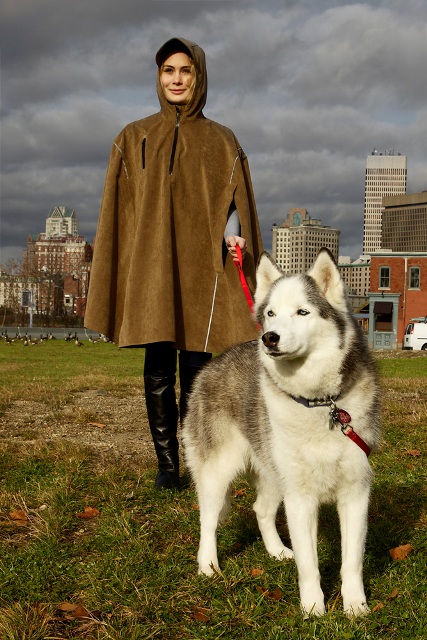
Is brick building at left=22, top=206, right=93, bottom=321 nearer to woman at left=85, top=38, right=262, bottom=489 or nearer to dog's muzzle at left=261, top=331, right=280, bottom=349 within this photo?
woman at left=85, top=38, right=262, bottom=489

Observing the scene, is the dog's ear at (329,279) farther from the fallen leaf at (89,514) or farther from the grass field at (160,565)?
the fallen leaf at (89,514)

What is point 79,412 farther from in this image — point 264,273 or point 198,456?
point 264,273

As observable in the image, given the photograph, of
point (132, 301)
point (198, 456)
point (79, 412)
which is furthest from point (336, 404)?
point (79, 412)

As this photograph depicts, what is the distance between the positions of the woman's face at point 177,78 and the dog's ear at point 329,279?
7.48 feet

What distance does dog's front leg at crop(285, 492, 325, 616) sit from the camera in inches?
126

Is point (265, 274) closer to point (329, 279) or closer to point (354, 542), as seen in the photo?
point (329, 279)

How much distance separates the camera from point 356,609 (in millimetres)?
3203

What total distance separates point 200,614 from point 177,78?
147 inches

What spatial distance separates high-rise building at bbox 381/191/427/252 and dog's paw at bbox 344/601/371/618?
136838 mm

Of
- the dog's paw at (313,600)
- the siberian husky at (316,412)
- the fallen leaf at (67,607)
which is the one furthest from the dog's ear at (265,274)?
the fallen leaf at (67,607)

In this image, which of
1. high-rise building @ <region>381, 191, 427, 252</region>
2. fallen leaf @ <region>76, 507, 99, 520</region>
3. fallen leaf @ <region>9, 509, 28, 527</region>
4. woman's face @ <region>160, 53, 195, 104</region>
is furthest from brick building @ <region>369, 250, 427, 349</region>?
high-rise building @ <region>381, 191, 427, 252</region>

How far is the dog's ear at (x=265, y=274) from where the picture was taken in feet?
11.7

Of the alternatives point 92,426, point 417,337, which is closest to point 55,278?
point 417,337

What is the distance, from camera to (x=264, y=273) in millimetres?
3604
